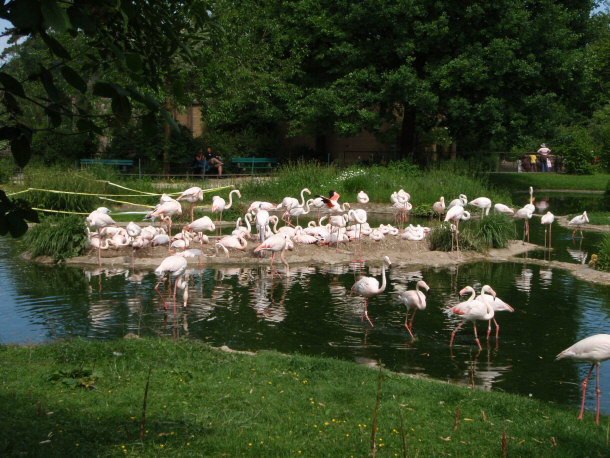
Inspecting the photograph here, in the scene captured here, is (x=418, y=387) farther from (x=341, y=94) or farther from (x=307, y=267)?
(x=341, y=94)

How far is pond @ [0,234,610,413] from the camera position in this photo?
27.7ft

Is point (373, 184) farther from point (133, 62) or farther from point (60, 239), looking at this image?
point (133, 62)

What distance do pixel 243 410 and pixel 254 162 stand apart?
1122 inches

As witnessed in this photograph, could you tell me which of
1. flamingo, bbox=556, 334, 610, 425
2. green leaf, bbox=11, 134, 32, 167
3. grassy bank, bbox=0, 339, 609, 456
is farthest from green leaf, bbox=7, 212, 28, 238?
flamingo, bbox=556, 334, 610, 425

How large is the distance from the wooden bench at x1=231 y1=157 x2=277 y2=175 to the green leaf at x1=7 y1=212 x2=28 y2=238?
2859 centimetres

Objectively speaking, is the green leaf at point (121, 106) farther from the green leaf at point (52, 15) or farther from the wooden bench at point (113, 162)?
the wooden bench at point (113, 162)

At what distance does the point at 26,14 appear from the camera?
8.36 ft

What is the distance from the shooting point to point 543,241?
62.6ft

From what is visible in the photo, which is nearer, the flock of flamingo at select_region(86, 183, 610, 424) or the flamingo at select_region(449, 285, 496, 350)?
the flamingo at select_region(449, 285, 496, 350)

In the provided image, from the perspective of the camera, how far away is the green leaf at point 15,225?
326cm

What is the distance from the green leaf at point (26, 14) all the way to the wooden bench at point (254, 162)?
2924 cm

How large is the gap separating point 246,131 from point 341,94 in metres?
7.88

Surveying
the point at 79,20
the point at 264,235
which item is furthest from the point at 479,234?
the point at 79,20

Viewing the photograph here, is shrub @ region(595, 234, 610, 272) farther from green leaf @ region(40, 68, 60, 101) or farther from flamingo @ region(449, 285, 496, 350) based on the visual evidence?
green leaf @ region(40, 68, 60, 101)
